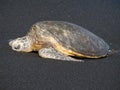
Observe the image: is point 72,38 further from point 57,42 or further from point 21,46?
point 21,46

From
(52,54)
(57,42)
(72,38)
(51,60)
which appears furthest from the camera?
(72,38)

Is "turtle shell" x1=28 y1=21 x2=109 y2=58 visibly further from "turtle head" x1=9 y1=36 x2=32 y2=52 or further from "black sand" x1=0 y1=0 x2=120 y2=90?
"turtle head" x1=9 y1=36 x2=32 y2=52

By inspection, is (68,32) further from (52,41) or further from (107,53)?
(107,53)

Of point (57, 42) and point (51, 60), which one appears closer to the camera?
point (51, 60)

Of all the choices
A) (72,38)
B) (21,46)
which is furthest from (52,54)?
(21,46)

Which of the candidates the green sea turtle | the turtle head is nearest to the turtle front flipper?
the green sea turtle

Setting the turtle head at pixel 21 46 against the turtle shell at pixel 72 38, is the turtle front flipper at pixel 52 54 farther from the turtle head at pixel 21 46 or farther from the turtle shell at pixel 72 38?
the turtle head at pixel 21 46
